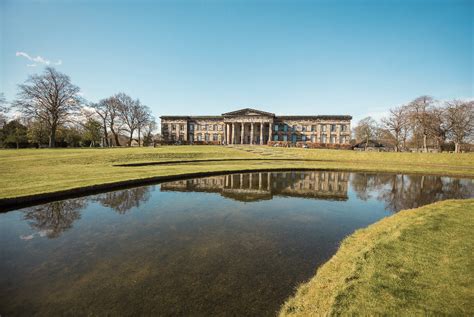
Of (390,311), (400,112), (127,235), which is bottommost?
(127,235)

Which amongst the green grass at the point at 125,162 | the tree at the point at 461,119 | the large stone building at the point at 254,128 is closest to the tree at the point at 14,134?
the green grass at the point at 125,162

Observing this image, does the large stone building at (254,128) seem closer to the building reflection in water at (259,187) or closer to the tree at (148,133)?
the tree at (148,133)

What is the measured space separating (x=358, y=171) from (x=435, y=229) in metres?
16.7

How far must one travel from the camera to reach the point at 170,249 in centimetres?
541

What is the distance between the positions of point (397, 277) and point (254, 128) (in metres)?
68.7

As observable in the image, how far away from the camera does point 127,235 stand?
20.5ft

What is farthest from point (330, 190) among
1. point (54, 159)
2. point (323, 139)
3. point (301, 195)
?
point (323, 139)

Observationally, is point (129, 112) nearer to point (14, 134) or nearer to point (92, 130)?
point (92, 130)

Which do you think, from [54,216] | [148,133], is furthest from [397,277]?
[148,133]

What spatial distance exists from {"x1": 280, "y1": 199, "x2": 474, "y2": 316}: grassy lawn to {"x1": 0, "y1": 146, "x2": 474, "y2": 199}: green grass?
1142cm

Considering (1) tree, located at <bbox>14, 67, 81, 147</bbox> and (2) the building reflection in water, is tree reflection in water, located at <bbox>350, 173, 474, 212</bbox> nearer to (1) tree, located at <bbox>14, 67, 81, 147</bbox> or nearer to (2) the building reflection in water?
(2) the building reflection in water

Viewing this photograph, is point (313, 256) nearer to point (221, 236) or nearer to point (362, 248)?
point (362, 248)

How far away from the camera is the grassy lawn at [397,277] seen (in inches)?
117

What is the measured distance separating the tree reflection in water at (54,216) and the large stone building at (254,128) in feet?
187
